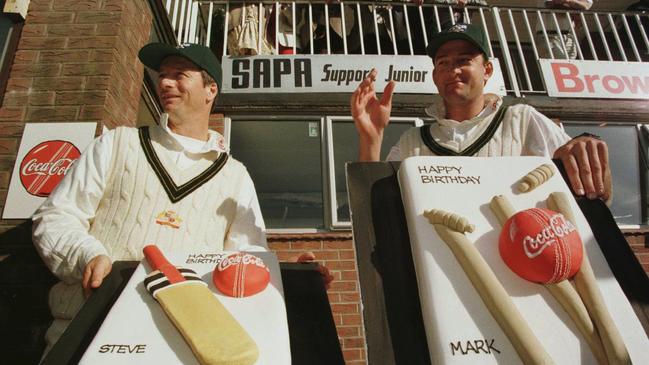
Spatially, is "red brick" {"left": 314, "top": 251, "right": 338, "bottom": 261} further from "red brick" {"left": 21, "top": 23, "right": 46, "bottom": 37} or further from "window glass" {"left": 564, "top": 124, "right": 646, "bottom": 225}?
"window glass" {"left": 564, "top": 124, "right": 646, "bottom": 225}

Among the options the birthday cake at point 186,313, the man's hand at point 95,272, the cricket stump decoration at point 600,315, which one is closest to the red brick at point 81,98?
the man's hand at point 95,272

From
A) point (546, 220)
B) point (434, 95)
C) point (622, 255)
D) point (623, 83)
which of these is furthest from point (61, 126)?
→ point (623, 83)

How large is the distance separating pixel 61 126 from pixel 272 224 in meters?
1.83

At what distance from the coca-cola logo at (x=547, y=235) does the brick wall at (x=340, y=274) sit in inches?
92.3

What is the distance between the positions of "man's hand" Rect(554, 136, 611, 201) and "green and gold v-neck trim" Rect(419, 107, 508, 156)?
31 cm

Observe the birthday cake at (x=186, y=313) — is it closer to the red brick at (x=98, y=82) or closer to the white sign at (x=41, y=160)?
the white sign at (x=41, y=160)

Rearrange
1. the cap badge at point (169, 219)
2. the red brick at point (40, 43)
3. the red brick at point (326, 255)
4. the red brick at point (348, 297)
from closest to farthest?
the cap badge at point (169, 219), the red brick at point (40, 43), the red brick at point (348, 297), the red brick at point (326, 255)

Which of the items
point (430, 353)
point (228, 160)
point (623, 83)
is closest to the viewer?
point (430, 353)

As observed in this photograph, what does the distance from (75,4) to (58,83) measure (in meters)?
0.61

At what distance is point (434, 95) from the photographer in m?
3.85

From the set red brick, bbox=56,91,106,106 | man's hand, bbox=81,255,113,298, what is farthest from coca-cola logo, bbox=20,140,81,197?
man's hand, bbox=81,255,113,298

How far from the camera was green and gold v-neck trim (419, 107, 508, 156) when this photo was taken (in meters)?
1.30

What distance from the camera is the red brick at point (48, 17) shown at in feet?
8.09

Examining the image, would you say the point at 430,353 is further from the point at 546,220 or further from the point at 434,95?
the point at 434,95
